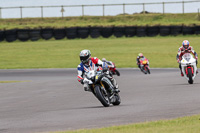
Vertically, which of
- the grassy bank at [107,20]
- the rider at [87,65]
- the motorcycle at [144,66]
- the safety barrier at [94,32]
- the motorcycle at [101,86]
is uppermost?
the grassy bank at [107,20]

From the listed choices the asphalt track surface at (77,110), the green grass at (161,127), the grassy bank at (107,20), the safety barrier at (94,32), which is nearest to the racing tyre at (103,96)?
the asphalt track surface at (77,110)

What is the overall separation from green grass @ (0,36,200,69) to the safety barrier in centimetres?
57

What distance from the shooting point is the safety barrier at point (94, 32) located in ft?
155

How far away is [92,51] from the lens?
146 ft

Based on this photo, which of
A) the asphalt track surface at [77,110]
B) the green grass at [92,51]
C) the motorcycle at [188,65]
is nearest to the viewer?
the asphalt track surface at [77,110]

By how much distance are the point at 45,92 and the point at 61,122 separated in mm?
8806

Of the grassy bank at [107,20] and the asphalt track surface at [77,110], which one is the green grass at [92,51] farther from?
the asphalt track surface at [77,110]

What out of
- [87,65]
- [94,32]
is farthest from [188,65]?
[94,32]

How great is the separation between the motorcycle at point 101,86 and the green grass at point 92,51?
2230 centimetres

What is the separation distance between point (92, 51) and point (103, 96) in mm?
32704

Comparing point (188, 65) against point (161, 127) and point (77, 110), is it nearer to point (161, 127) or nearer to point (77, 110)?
point (77, 110)

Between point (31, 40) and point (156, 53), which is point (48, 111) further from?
point (31, 40)

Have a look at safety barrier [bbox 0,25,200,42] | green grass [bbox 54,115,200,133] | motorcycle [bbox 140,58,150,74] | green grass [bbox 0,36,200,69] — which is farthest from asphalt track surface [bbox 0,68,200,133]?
safety barrier [bbox 0,25,200,42]

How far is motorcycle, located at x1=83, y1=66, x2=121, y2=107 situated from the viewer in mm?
11734
